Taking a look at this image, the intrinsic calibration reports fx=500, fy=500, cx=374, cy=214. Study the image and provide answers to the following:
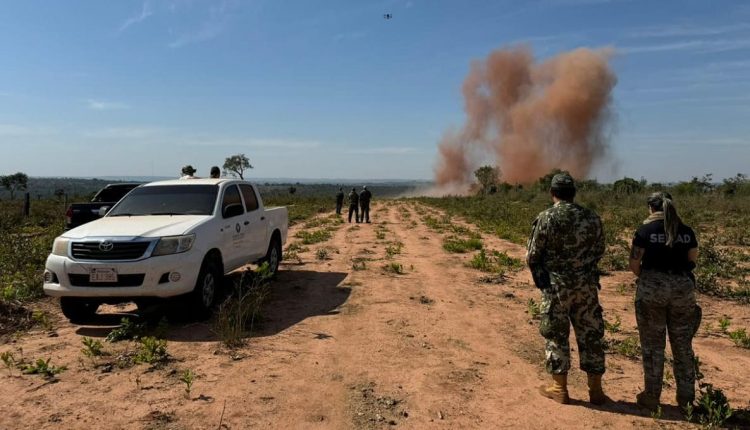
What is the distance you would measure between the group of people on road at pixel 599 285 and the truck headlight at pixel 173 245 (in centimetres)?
406

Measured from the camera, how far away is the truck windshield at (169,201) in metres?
7.12

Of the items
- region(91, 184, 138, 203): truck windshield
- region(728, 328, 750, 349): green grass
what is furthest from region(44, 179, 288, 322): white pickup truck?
region(728, 328, 750, 349): green grass

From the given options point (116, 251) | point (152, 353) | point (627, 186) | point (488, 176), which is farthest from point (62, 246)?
point (488, 176)

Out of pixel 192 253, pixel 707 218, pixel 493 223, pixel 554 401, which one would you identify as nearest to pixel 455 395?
pixel 554 401

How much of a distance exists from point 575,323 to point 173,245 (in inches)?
177

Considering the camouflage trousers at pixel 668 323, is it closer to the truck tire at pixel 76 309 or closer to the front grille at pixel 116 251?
the front grille at pixel 116 251

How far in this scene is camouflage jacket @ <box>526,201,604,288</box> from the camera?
4023 millimetres

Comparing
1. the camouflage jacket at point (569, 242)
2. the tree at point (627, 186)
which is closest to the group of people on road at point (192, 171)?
the camouflage jacket at point (569, 242)

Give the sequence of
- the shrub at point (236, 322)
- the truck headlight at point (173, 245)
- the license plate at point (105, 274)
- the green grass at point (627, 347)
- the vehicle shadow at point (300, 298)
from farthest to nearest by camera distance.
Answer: the vehicle shadow at point (300, 298), the truck headlight at point (173, 245), the license plate at point (105, 274), the shrub at point (236, 322), the green grass at point (627, 347)

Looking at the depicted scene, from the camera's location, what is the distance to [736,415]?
3.87 meters

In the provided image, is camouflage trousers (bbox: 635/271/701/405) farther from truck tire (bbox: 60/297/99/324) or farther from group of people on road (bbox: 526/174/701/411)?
truck tire (bbox: 60/297/99/324)

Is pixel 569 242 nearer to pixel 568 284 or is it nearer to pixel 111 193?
Answer: pixel 568 284

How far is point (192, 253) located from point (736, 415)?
5.60 metres

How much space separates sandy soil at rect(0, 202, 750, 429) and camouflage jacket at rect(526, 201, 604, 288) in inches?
44.1
